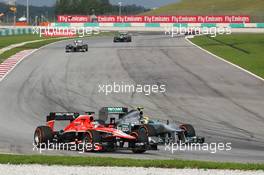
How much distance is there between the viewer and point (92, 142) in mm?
19828

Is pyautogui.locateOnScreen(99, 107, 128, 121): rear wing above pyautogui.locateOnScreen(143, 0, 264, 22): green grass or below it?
above

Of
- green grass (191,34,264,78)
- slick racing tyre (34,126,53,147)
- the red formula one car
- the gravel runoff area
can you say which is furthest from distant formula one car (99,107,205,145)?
green grass (191,34,264,78)

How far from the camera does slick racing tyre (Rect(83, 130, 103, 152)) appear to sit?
64.7 feet

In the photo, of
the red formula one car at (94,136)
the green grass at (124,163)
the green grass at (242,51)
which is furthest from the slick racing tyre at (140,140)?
the green grass at (242,51)

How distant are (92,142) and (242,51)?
4519cm

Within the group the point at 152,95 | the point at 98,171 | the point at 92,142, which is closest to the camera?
the point at 98,171

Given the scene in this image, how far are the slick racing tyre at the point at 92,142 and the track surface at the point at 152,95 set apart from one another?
0.46m

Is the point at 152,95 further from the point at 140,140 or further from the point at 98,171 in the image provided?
the point at 98,171

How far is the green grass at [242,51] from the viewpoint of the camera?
5006 cm

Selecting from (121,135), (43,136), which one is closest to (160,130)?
(121,135)

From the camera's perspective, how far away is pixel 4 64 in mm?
51562

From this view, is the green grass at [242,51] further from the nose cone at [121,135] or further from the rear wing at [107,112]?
the nose cone at [121,135]

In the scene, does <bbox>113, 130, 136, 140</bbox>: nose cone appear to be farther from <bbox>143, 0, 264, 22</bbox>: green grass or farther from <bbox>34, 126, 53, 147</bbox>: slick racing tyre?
<bbox>143, 0, 264, 22</bbox>: green grass

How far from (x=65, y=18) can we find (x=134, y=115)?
3678 inches
